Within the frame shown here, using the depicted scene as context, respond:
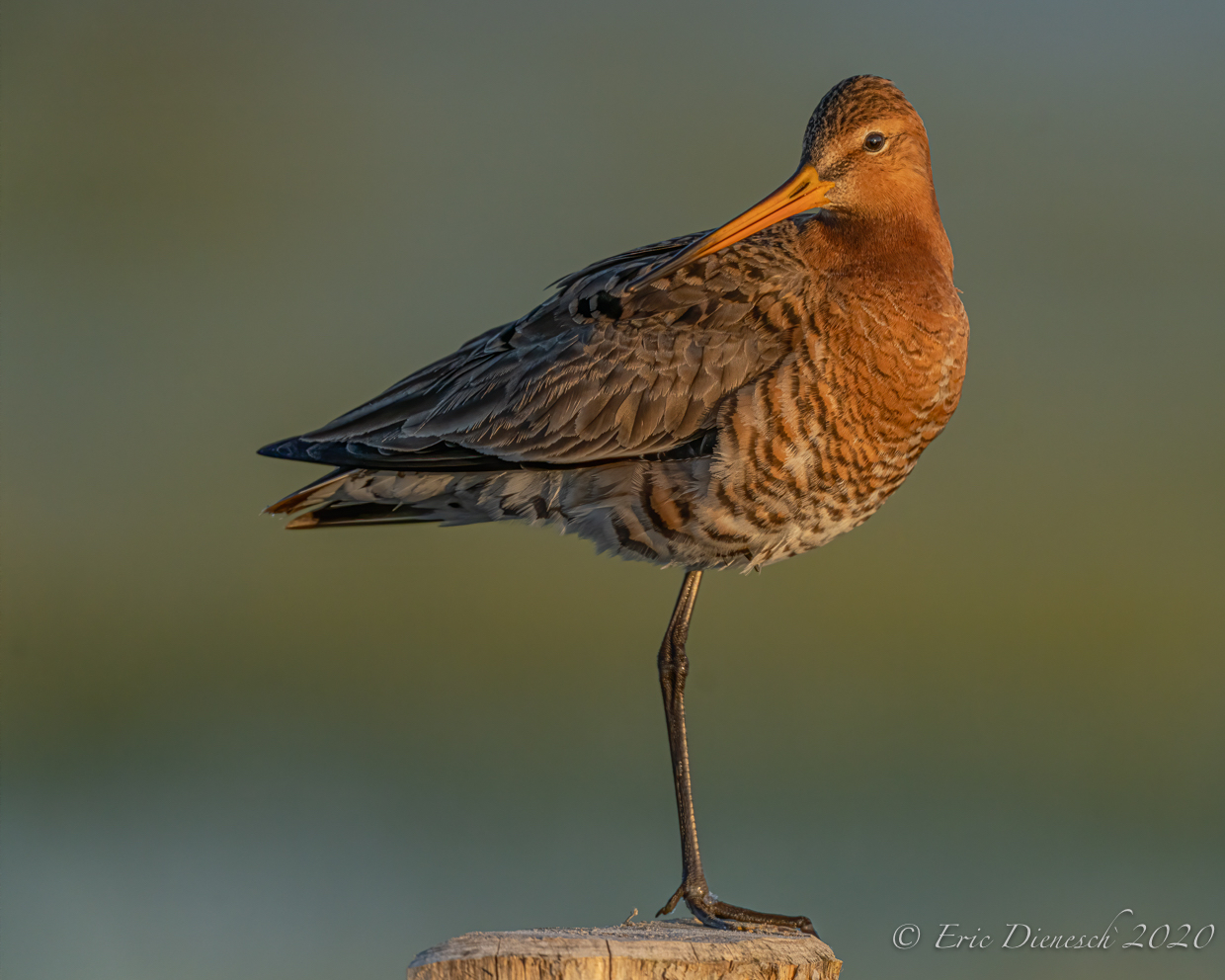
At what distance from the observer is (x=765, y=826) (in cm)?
1112

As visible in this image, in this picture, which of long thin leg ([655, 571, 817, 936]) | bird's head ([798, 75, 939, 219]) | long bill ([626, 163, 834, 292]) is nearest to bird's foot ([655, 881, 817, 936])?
long thin leg ([655, 571, 817, 936])

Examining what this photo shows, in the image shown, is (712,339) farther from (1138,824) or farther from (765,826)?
(1138,824)

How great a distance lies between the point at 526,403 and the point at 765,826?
18.6 feet

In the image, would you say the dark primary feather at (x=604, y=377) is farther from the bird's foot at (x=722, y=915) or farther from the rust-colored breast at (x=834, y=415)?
the bird's foot at (x=722, y=915)

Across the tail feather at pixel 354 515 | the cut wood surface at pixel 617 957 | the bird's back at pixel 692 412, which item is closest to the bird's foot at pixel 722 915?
the cut wood surface at pixel 617 957

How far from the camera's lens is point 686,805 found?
6.48 meters

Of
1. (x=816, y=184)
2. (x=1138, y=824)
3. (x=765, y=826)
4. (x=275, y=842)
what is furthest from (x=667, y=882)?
(x=816, y=184)

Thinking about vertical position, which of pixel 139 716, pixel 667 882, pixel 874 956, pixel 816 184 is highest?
pixel 816 184

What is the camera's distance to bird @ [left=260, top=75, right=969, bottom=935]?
6.05 m

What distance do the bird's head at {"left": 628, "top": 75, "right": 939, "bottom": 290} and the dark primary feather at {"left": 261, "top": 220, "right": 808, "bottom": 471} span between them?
16 centimetres

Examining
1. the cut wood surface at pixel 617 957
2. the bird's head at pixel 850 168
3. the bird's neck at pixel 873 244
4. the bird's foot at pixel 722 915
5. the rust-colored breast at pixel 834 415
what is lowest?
the bird's foot at pixel 722 915

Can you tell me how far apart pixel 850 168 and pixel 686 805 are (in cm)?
269

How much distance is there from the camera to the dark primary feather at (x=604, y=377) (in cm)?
613

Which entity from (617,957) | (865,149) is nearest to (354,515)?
(865,149)
